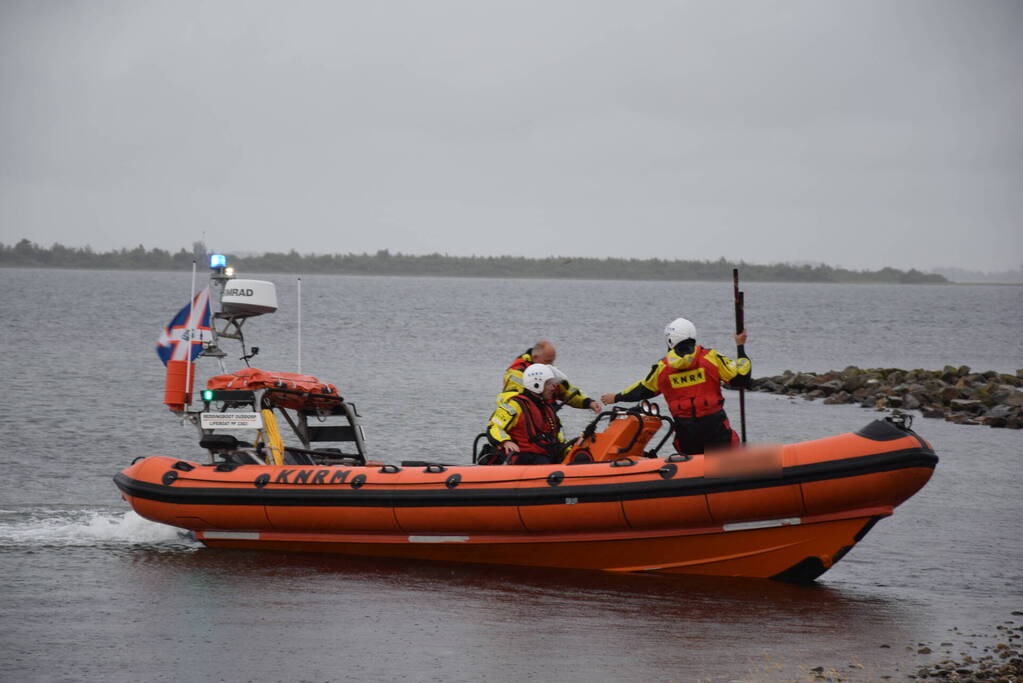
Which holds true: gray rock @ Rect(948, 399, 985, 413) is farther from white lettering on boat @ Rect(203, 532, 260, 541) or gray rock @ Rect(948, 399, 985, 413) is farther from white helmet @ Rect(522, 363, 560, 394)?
white lettering on boat @ Rect(203, 532, 260, 541)

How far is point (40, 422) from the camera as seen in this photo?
15852mm

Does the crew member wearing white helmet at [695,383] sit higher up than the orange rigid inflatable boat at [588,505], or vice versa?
the crew member wearing white helmet at [695,383]

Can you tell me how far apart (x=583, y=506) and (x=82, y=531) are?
13.5 feet

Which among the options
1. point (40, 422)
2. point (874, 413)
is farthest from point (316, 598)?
point (874, 413)

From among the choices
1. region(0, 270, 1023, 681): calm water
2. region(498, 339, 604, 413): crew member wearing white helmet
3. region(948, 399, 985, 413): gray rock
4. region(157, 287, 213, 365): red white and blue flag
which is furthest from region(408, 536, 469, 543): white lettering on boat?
region(948, 399, 985, 413): gray rock

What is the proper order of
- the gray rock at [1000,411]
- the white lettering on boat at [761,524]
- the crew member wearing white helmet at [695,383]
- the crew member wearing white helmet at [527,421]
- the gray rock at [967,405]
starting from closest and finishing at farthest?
the white lettering on boat at [761,524] → the crew member wearing white helmet at [695,383] → the crew member wearing white helmet at [527,421] → the gray rock at [1000,411] → the gray rock at [967,405]

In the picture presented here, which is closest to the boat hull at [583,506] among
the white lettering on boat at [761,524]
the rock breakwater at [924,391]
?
the white lettering on boat at [761,524]

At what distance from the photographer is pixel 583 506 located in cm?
809

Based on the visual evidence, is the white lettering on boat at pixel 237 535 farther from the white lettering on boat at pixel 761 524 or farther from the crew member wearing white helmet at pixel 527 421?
the white lettering on boat at pixel 761 524

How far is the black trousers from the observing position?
813cm

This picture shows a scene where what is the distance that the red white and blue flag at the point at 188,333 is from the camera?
916 centimetres

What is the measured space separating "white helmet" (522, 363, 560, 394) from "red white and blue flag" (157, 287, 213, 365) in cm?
245

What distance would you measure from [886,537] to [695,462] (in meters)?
2.88

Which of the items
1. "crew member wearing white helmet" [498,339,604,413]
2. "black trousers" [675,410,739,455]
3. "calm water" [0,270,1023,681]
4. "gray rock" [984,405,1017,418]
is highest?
"crew member wearing white helmet" [498,339,604,413]
